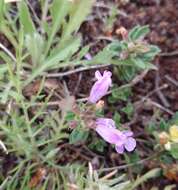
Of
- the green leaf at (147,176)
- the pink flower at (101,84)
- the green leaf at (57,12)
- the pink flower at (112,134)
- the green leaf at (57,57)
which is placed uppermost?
the green leaf at (57,12)

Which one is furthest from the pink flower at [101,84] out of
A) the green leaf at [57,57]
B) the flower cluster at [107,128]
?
the green leaf at [57,57]

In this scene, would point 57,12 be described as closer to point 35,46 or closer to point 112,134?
point 35,46

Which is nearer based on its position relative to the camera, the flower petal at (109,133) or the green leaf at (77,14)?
the flower petal at (109,133)

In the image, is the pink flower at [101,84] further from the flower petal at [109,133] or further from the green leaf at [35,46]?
the green leaf at [35,46]

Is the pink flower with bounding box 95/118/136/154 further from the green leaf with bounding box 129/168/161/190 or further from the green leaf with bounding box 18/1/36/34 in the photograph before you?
the green leaf with bounding box 18/1/36/34

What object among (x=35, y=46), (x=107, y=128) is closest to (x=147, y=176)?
(x=107, y=128)
